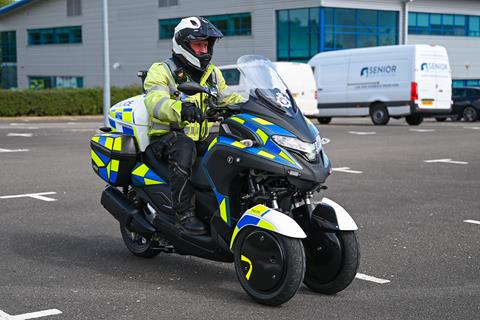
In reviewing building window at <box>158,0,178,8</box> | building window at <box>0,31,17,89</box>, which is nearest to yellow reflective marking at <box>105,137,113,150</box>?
building window at <box>158,0,178,8</box>

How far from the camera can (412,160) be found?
14.6 m

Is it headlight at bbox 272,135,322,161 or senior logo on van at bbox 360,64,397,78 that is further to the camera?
senior logo on van at bbox 360,64,397,78

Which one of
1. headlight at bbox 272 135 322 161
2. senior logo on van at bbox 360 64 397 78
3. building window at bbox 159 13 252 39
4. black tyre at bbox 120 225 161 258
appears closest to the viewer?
headlight at bbox 272 135 322 161

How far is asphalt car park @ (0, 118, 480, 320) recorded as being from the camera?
5035 mm

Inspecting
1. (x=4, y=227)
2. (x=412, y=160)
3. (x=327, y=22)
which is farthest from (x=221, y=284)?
(x=327, y=22)

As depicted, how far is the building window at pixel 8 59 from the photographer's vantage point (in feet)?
191

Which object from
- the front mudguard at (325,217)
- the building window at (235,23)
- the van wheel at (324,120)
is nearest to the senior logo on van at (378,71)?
the van wheel at (324,120)

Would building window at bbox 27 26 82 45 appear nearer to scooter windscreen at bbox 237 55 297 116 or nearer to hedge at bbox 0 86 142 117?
hedge at bbox 0 86 142 117

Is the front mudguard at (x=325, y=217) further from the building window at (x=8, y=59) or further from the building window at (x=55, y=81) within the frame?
the building window at (x=8, y=59)

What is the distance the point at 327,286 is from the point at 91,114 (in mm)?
32577

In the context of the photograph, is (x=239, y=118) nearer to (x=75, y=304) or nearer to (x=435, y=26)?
(x=75, y=304)

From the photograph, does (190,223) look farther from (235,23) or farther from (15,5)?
(15,5)

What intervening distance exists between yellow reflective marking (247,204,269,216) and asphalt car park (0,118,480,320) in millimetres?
578

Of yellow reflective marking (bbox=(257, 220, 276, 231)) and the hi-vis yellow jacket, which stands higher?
the hi-vis yellow jacket
